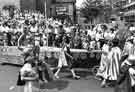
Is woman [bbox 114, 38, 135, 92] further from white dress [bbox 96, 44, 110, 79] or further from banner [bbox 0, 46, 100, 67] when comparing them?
banner [bbox 0, 46, 100, 67]

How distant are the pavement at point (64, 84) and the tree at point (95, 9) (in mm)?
35620

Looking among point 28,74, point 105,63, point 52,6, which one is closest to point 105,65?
point 105,63

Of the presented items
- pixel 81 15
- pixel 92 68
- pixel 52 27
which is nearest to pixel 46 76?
pixel 92 68

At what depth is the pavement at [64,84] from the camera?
8.92 metres

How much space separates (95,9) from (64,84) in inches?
1505

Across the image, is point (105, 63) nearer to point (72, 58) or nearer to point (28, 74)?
point (72, 58)

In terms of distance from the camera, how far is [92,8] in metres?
46.5

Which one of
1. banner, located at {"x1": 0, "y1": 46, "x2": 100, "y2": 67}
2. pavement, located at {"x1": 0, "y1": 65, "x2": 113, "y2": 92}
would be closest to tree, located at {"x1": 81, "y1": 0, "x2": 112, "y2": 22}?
banner, located at {"x1": 0, "y1": 46, "x2": 100, "y2": 67}

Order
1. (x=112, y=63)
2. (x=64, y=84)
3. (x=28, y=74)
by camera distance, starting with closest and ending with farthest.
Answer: (x=28, y=74)
(x=112, y=63)
(x=64, y=84)

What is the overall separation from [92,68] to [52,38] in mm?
4954

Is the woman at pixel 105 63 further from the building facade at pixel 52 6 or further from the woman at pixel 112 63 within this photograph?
the building facade at pixel 52 6

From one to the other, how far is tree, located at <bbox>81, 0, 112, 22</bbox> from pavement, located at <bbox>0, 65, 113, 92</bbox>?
35.6 metres

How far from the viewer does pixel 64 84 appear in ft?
31.8

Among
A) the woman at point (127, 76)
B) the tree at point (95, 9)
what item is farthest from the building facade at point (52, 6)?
the woman at point (127, 76)
